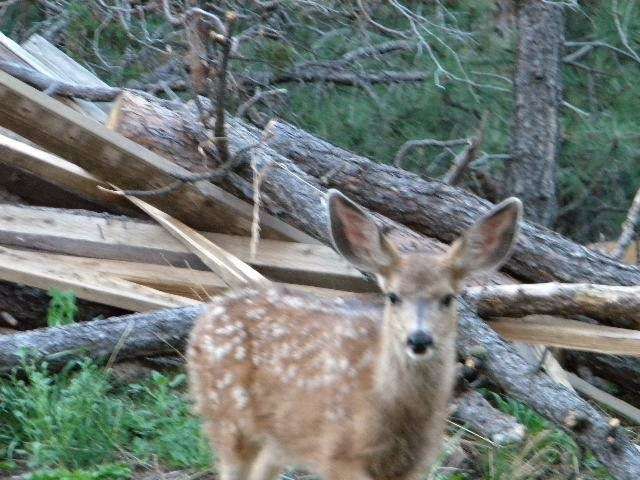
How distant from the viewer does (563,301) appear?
21.1ft

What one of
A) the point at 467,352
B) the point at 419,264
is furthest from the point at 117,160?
the point at 419,264

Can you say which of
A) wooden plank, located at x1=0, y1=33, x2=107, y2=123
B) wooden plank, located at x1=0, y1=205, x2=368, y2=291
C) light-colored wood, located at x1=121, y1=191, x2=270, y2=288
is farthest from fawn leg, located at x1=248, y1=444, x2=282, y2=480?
wooden plank, located at x1=0, y1=33, x2=107, y2=123

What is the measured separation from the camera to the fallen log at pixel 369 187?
23.2 feet

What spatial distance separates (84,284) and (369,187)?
71.5 inches

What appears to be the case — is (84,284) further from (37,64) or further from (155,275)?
(37,64)

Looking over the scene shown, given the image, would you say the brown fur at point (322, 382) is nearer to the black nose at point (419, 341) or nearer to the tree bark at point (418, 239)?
the black nose at point (419, 341)

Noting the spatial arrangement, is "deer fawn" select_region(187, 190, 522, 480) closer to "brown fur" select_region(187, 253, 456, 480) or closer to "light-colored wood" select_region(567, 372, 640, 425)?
"brown fur" select_region(187, 253, 456, 480)

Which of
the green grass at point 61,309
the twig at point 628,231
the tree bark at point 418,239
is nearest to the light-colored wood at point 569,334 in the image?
the tree bark at point 418,239

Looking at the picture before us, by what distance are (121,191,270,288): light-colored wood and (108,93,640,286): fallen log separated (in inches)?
14.2

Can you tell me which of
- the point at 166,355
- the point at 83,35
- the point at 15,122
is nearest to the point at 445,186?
the point at 166,355

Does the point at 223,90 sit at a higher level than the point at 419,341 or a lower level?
higher

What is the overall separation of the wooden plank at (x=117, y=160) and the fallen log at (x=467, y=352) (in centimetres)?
95

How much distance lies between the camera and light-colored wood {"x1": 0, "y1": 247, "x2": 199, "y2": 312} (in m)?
7.06

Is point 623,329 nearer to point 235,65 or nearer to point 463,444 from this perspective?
point 463,444
